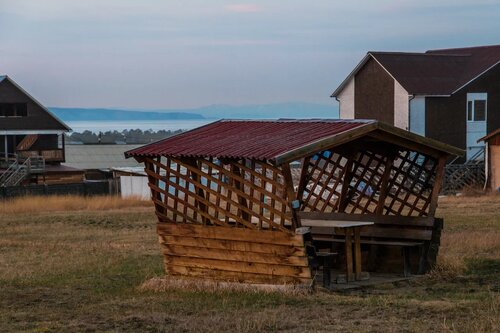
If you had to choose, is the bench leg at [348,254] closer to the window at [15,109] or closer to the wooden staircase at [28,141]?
the wooden staircase at [28,141]

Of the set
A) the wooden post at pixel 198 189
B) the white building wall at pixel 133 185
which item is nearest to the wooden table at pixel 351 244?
the wooden post at pixel 198 189

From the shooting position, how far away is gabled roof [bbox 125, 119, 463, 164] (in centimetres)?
1538

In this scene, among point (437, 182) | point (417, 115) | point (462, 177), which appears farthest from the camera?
point (417, 115)

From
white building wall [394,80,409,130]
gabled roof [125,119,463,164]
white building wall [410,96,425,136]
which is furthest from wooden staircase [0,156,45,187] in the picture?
gabled roof [125,119,463,164]

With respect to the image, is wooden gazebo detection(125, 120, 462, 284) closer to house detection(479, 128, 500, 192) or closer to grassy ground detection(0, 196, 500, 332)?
grassy ground detection(0, 196, 500, 332)

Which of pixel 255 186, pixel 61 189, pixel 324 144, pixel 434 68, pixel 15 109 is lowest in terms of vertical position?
pixel 61 189

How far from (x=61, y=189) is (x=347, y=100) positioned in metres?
17.6

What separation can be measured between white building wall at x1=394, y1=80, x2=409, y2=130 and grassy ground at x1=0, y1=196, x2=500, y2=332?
3053cm

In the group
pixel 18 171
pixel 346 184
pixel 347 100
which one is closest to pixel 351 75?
pixel 347 100

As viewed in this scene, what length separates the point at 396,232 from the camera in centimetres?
1828

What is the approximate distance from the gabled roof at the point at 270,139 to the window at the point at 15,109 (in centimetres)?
5204

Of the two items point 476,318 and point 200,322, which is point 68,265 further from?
point 476,318

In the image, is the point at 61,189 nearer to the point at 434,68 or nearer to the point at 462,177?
the point at 462,177

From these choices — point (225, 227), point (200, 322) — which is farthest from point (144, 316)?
point (225, 227)
